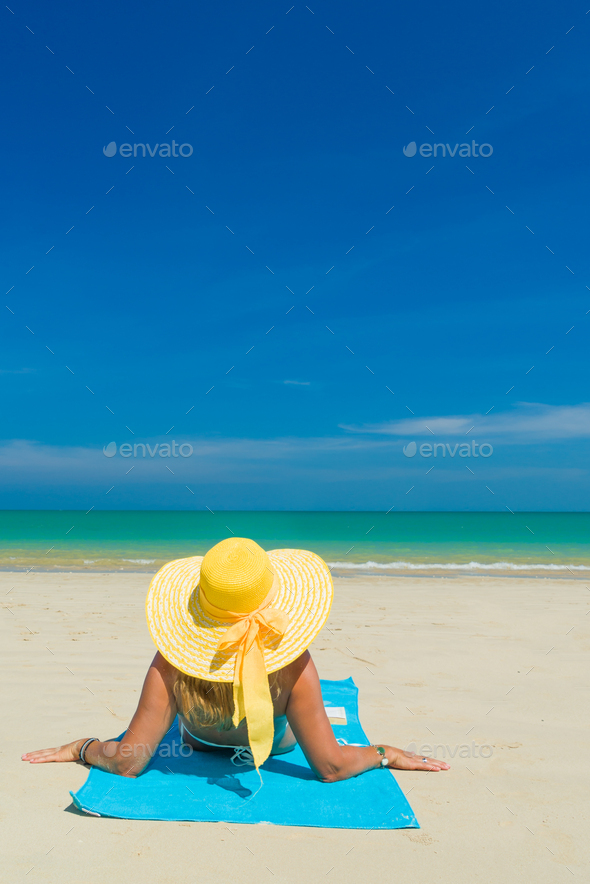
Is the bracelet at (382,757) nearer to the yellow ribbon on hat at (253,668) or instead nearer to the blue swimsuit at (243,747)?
the blue swimsuit at (243,747)

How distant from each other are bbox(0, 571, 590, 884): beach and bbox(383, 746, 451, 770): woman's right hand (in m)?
0.05

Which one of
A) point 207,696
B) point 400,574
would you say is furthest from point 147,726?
point 400,574

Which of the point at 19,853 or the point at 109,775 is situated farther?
the point at 109,775

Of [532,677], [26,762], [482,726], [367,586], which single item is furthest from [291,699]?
[367,586]

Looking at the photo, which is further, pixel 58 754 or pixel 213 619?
pixel 58 754

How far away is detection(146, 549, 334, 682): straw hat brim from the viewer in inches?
100

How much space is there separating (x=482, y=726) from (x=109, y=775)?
8.08 feet

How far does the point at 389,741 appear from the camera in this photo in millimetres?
3672

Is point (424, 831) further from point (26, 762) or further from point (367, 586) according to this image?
point (367, 586)

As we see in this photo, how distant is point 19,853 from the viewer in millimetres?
2375

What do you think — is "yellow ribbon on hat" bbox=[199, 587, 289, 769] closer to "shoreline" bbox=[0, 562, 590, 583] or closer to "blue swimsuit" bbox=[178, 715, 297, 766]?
"blue swimsuit" bbox=[178, 715, 297, 766]

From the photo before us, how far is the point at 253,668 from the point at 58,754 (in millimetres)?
1576

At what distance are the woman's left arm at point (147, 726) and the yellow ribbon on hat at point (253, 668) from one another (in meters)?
0.37

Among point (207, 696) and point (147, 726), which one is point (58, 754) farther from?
point (207, 696)
